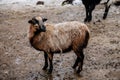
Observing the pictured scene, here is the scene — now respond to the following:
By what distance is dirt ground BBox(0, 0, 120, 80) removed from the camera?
8320 millimetres

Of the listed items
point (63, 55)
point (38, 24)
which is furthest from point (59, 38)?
point (63, 55)

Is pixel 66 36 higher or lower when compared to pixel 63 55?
higher

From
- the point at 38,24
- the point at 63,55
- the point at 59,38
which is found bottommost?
the point at 63,55

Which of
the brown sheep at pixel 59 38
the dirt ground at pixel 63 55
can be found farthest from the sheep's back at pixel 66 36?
the dirt ground at pixel 63 55

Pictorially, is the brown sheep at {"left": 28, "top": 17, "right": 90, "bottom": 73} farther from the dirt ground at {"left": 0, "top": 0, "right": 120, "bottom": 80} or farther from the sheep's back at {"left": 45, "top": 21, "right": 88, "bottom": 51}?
the dirt ground at {"left": 0, "top": 0, "right": 120, "bottom": 80}

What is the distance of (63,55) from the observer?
9.59 meters

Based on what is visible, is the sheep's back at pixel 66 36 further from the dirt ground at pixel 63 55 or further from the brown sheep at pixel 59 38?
the dirt ground at pixel 63 55

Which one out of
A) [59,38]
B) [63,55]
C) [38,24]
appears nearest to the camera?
[38,24]

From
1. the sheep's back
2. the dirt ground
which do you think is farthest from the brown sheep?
the dirt ground

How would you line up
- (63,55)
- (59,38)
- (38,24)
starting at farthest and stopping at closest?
(63,55), (59,38), (38,24)

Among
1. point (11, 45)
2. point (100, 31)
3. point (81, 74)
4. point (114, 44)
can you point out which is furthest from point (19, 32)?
point (81, 74)

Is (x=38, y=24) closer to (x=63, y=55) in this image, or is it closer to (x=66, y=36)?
(x=66, y=36)

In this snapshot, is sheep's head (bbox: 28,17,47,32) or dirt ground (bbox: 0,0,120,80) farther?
dirt ground (bbox: 0,0,120,80)

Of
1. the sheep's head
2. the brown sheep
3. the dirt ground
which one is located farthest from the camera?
the dirt ground
